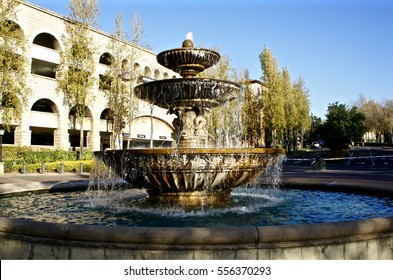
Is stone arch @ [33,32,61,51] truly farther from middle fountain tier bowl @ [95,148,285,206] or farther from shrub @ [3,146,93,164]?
middle fountain tier bowl @ [95,148,285,206]

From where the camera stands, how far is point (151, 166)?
704cm

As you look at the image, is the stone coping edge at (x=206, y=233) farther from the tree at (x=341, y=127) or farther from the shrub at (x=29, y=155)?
the tree at (x=341, y=127)

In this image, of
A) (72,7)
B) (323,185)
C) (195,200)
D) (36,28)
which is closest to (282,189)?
(323,185)

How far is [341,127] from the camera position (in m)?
36.5

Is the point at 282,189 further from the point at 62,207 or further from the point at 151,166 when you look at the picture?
the point at 62,207

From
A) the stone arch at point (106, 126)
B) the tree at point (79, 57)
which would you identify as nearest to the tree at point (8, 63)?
the tree at point (79, 57)

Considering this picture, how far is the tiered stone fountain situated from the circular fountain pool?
18.1 inches

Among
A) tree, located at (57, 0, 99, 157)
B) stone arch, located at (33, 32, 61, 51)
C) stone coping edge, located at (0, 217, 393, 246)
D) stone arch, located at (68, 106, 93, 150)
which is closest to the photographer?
stone coping edge, located at (0, 217, 393, 246)

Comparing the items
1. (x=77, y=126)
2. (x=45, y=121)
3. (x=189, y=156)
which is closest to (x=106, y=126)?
(x=77, y=126)

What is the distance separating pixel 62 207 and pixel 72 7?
1160 inches

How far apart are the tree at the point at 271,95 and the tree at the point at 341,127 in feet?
26.7

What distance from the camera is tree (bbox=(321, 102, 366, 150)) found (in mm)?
36531

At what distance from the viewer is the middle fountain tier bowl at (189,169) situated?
6891 mm

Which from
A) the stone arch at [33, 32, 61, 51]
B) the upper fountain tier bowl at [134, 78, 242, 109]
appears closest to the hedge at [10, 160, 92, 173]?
the stone arch at [33, 32, 61, 51]
